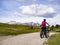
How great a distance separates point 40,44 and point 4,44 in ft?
10.4

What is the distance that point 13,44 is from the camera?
19.0m

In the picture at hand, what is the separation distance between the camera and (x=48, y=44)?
20.0 metres

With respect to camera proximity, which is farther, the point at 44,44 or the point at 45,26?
the point at 45,26

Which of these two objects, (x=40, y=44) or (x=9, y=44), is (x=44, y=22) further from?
(x=9, y=44)

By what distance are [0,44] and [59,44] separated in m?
5.48

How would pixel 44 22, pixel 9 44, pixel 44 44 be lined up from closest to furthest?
pixel 9 44
pixel 44 44
pixel 44 22

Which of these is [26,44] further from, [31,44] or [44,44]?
[44,44]

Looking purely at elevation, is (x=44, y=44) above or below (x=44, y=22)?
below

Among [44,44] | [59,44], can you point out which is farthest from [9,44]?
[59,44]

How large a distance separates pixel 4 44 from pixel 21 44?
1396mm

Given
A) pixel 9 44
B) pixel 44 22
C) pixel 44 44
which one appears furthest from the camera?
pixel 44 22

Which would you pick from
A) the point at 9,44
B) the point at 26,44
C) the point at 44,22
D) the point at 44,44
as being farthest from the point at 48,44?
the point at 44,22

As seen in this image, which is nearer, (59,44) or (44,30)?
(59,44)

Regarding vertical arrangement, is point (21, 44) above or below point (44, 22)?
below
